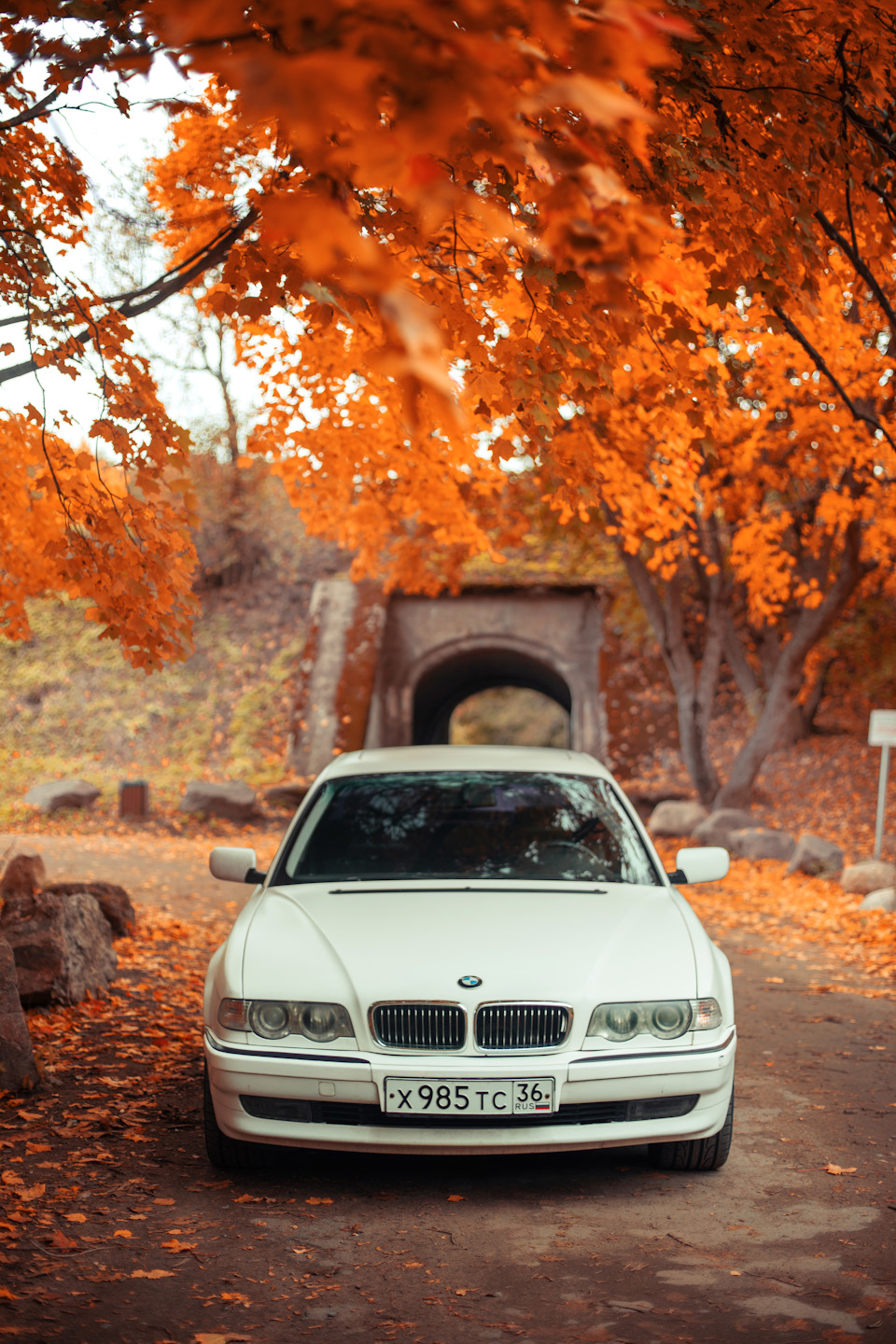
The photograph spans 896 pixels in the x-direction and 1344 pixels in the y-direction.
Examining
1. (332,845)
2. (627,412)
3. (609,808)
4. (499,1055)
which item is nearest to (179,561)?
(332,845)

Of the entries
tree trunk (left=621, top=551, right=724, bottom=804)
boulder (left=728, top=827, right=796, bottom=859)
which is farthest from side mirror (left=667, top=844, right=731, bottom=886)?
tree trunk (left=621, top=551, right=724, bottom=804)

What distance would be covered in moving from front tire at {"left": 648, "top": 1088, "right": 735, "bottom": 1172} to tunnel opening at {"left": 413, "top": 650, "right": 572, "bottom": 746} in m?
16.5

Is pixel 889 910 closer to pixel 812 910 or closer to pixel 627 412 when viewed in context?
pixel 812 910

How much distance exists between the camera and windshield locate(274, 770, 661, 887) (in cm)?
464

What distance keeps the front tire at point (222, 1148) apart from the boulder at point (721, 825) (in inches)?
434

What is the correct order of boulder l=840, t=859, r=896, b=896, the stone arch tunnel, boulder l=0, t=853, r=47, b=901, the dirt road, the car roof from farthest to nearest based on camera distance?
1. the stone arch tunnel
2. boulder l=840, t=859, r=896, b=896
3. boulder l=0, t=853, r=47, b=901
4. the car roof
5. the dirt road

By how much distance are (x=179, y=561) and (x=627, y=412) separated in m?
4.31

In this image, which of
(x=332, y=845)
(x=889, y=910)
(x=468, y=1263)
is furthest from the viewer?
(x=889, y=910)

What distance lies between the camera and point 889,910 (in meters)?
9.80

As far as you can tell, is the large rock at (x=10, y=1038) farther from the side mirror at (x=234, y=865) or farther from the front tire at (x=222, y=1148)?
the front tire at (x=222, y=1148)

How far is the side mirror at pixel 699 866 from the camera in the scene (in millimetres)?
4688

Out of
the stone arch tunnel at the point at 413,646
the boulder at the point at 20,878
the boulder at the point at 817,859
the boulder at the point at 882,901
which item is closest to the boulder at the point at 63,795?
the stone arch tunnel at the point at 413,646

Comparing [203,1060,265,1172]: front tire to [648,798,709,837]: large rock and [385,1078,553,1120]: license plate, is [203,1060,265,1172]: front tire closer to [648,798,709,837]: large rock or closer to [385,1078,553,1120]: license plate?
[385,1078,553,1120]: license plate

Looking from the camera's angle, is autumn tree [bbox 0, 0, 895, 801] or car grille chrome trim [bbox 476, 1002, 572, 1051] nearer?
autumn tree [bbox 0, 0, 895, 801]
